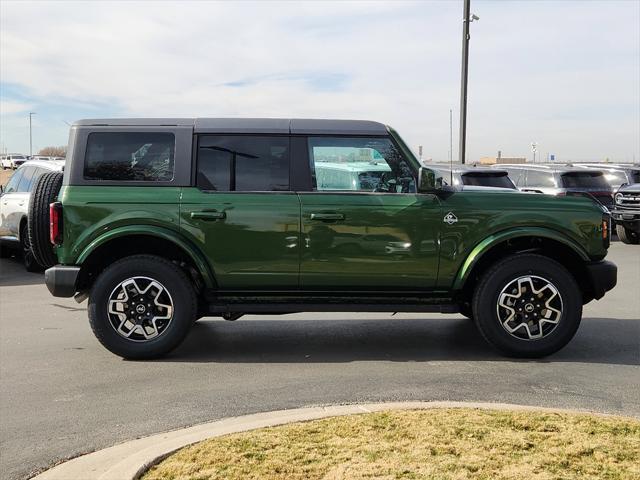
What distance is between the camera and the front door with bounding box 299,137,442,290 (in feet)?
21.0

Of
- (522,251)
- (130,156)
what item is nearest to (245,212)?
(130,156)

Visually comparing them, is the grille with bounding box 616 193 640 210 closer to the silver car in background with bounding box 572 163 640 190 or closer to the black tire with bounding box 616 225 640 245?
the black tire with bounding box 616 225 640 245

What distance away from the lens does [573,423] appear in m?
4.49

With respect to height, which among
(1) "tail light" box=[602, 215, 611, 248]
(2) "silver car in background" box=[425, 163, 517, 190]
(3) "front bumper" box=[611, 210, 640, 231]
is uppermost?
(2) "silver car in background" box=[425, 163, 517, 190]

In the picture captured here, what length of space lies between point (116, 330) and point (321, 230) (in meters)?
1.91

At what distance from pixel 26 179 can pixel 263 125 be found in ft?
27.1

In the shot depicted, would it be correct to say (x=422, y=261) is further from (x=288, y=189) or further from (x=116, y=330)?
(x=116, y=330)

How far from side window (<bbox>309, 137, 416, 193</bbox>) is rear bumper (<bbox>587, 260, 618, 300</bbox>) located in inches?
65.7

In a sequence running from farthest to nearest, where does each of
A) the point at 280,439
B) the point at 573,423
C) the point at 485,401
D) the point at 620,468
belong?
the point at 485,401, the point at 573,423, the point at 280,439, the point at 620,468

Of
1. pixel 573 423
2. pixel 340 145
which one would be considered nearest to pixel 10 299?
pixel 340 145

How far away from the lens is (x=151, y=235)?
6410 mm

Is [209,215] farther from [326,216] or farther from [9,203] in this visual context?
[9,203]

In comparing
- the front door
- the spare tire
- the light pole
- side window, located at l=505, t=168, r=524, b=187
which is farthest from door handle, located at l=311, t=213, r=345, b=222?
the light pole

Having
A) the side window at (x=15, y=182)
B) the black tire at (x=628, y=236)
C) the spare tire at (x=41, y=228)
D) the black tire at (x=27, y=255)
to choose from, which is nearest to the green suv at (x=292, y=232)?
the spare tire at (x=41, y=228)
